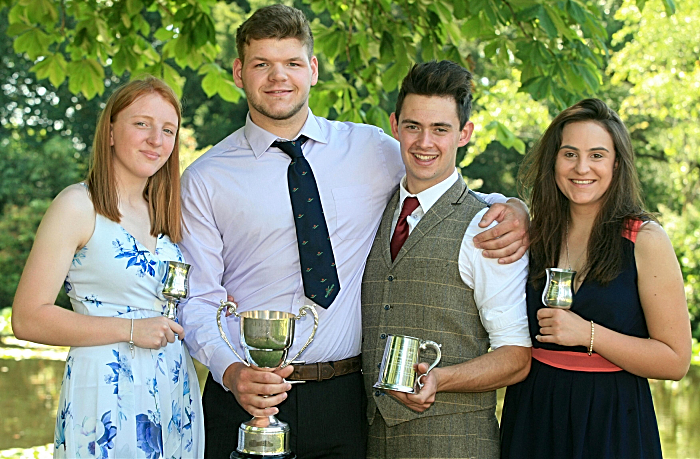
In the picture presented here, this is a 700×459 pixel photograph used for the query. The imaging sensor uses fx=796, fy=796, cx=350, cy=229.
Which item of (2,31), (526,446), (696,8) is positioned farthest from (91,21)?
(2,31)

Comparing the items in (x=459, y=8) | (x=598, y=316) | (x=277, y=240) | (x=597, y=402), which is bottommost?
(x=597, y=402)

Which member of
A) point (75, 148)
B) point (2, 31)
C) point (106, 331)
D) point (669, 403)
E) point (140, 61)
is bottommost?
point (669, 403)

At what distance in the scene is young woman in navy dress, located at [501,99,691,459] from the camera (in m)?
2.81

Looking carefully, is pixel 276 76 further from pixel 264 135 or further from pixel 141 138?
pixel 141 138

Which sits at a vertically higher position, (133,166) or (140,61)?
(140,61)

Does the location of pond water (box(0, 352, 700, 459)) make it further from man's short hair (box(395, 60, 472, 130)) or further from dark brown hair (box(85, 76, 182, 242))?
man's short hair (box(395, 60, 472, 130))

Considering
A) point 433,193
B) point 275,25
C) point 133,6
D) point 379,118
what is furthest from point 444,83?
point 133,6

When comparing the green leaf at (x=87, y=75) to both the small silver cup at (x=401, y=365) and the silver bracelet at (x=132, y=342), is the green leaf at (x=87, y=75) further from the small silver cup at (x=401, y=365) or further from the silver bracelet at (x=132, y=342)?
the small silver cup at (x=401, y=365)

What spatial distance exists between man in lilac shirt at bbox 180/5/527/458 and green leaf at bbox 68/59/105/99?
258 cm

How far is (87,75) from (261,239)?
3017 millimetres

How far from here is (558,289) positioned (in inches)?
108

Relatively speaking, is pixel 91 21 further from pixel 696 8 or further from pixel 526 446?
pixel 696 8

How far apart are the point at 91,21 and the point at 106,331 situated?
11.8 feet

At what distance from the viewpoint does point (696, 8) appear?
42.8 feet
